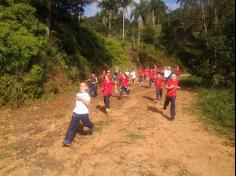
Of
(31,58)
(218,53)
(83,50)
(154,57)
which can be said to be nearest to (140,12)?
(154,57)

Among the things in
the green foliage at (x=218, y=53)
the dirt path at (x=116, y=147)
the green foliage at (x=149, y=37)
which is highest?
the green foliage at (x=149, y=37)

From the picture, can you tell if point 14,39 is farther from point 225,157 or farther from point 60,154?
point 225,157

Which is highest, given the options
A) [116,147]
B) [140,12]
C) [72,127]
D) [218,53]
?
[140,12]

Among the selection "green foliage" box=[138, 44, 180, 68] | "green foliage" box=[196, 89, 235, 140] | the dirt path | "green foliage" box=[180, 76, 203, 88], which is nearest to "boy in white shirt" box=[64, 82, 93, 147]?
the dirt path

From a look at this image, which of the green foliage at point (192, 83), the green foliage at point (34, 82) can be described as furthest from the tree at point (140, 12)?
the green foliage at point (34, 82)

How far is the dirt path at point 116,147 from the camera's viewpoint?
26.0ft

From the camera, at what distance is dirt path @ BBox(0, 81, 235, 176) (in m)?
7.93

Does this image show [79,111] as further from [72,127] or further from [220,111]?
[220,111]

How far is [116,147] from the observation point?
30.7ft

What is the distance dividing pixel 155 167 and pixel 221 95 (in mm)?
9227

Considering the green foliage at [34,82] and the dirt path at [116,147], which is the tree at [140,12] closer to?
the green foliage at [34,82]

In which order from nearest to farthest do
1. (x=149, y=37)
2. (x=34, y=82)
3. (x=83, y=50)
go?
(x=34, y=82)
(x=83, y=50)
(x=149, y=37)

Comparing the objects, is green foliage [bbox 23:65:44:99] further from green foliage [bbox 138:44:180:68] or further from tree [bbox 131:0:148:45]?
tree [bbox 131:0:148:45]

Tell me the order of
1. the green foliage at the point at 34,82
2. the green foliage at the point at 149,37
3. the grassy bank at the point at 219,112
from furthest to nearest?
the green foliage at the point at 149,37 → the green foliage at the point at 34,82 → the grassy bank at the point at 219,112
